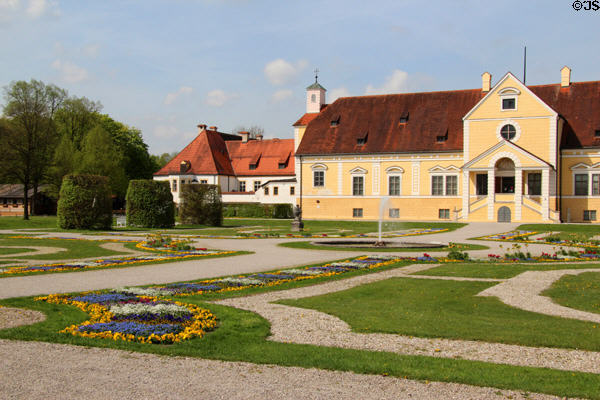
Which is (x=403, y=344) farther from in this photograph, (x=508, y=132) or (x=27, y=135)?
(x=27, y=135)

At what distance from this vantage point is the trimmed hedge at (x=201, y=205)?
43531 millimetres

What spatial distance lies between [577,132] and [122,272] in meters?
44.6

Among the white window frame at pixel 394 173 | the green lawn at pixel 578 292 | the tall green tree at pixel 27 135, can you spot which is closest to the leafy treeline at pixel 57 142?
the tall green tree at pixel 27 135

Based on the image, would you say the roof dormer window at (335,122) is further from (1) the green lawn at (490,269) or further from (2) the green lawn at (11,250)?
(1) the green lawn at (490,269)

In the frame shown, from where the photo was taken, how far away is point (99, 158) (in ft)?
214

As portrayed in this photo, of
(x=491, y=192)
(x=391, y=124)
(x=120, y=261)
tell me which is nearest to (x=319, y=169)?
(x=391, y=124)

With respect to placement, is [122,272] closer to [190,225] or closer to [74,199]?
[74,199]

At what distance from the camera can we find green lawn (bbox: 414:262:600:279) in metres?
16.2

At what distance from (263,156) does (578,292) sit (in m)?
62.2

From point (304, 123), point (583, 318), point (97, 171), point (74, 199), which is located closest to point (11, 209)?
point (97, 171)

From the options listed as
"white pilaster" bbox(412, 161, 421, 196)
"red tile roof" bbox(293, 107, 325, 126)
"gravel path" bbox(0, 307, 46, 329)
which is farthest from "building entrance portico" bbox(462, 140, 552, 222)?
"gravel path" bbox(0, 307, 46, 329)

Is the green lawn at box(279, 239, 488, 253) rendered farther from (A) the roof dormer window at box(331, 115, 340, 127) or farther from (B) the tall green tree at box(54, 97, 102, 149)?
(B) the tall green tree at box(54, 97, 102, 149)

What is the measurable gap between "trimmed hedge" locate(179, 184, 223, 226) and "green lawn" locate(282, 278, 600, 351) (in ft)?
100

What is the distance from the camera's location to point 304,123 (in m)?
64.1
